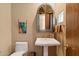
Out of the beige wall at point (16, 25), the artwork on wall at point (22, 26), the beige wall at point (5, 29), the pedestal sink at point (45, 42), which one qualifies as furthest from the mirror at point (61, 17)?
the beige wall at point (5, 29)

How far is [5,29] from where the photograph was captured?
5.02 feet

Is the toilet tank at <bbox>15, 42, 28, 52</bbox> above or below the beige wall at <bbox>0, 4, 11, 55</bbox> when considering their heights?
below

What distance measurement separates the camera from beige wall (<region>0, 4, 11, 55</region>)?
152cm

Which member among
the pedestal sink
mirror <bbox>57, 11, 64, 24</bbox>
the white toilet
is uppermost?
mirror <bbox>57, 11, 64, 24</bbox>

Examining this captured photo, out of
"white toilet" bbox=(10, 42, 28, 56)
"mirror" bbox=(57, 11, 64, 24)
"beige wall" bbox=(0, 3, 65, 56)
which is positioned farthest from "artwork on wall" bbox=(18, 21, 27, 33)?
"mirror" bbox=(57, 11, 64, 24)

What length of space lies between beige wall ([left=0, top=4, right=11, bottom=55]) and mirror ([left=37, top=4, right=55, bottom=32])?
0.32 meters

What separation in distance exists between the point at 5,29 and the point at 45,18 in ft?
1.47

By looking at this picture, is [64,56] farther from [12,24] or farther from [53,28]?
[12,24]

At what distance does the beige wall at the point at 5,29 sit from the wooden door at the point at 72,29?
622 mm

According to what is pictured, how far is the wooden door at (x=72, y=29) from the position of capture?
1.50 meters

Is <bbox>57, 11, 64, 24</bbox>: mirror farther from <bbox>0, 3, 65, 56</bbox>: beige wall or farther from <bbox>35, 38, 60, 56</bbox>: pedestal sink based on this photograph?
<bbox>35, 38, 60, 56</bbox>: pedestal sink

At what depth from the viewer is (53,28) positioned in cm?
154

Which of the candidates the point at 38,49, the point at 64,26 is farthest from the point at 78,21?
the point at 38,49

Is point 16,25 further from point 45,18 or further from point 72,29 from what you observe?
point 72,29
